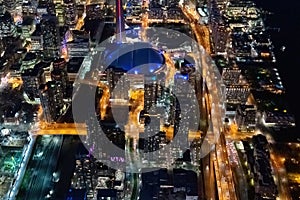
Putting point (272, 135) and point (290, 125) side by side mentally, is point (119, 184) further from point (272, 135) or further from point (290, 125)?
point (290, 125)

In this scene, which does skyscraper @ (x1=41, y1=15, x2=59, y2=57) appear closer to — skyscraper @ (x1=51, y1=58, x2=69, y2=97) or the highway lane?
skyscraper @ (x1=51, y1=58, x2=69, y2=97)

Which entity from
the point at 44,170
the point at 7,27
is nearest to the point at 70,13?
the point at 7,27

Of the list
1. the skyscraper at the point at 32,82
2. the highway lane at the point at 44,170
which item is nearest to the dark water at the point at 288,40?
the highway lane at the point at 44,170

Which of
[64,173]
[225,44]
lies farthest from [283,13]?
[64,173]

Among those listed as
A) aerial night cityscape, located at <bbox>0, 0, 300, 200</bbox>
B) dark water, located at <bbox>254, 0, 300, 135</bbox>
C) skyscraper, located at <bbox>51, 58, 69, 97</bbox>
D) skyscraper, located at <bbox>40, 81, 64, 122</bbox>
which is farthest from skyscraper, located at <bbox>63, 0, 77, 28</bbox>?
dark water, located at <bbox>254, 0, 300, 135</bbox>

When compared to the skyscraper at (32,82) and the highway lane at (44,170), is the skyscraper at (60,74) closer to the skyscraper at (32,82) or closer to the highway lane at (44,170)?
the skyscraper at (32,82)

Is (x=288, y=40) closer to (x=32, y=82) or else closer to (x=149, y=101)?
(x=149, y=101)

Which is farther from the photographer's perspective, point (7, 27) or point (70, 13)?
point (70, 13)
